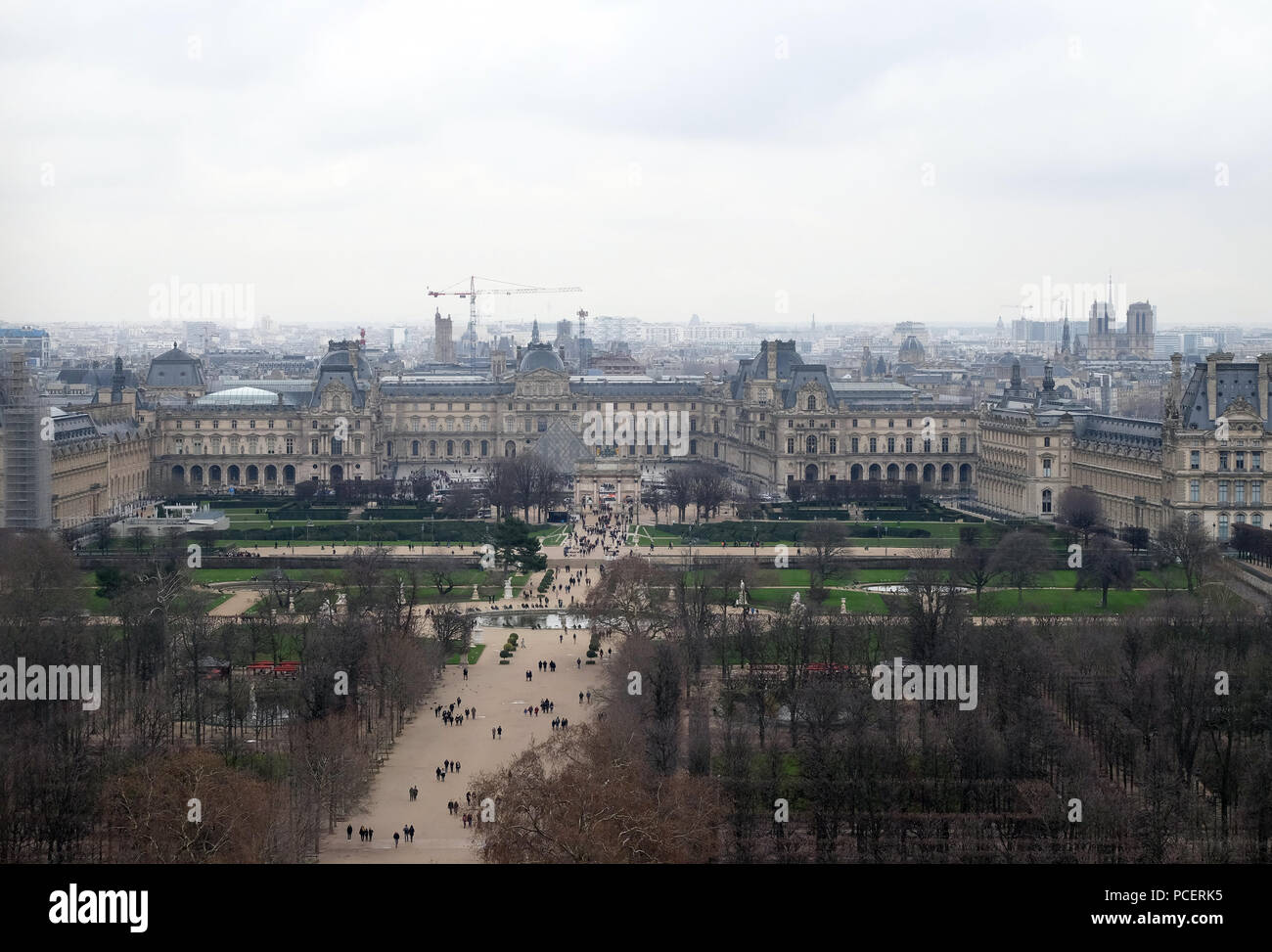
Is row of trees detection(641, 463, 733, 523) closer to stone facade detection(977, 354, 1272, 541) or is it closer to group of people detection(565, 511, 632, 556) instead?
group of people detection(565, 511, 632, 556)

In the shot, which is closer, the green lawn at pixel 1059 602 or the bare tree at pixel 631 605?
the bare tree at pixel 631 605

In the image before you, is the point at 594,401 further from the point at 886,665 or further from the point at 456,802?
the point at 456,802

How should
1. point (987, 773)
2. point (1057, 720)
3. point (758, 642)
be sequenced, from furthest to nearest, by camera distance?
point (758, 642) → point (1057, 720) → point (987, 773)

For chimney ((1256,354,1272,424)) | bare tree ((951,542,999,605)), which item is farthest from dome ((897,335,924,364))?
bare tree ((951,542,999,605))

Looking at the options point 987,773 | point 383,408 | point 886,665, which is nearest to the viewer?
point 987,773

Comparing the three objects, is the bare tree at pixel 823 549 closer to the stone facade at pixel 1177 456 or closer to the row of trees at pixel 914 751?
the row of trees at pixel 914 751

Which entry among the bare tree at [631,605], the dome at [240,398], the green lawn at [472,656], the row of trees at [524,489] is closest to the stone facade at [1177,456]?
the row of trees at [524,489]

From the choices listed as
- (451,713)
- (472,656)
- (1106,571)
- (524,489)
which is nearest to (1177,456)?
(1106,571)
